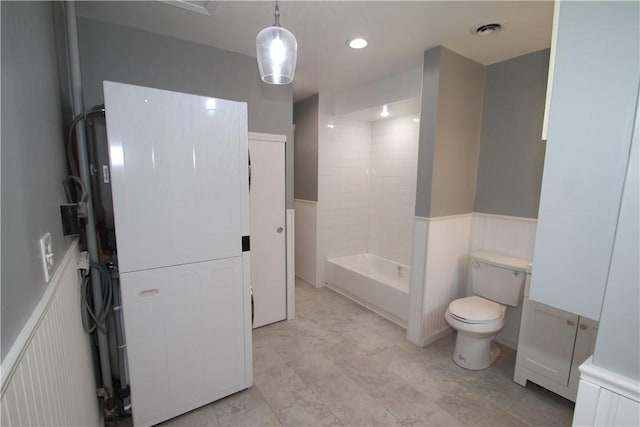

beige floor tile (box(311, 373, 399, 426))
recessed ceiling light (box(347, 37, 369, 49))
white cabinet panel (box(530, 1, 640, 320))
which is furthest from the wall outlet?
recessed ceiling light (box(347, 37, 369, 49))

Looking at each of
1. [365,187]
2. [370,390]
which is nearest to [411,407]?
[370,390]

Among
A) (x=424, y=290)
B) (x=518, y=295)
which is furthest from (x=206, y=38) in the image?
(x=518, y=295)

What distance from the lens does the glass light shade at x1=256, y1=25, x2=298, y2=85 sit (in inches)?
47.7

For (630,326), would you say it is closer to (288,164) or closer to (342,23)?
(342,23)

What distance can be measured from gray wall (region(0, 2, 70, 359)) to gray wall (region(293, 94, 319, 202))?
270 cm

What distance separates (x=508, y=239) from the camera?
103 inches

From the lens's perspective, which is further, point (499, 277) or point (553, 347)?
point (499, 277)

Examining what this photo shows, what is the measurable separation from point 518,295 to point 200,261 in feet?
7.74

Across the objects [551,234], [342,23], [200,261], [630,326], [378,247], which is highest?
[342,23]

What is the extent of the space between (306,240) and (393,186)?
4.39 feet

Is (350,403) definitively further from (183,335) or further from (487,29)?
(487,29)

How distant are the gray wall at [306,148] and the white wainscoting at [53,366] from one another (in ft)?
8.65

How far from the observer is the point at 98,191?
1.85 metres

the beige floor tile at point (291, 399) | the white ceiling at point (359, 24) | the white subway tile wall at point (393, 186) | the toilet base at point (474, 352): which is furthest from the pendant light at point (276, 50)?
the white subway tile wall at point (393, 186)
